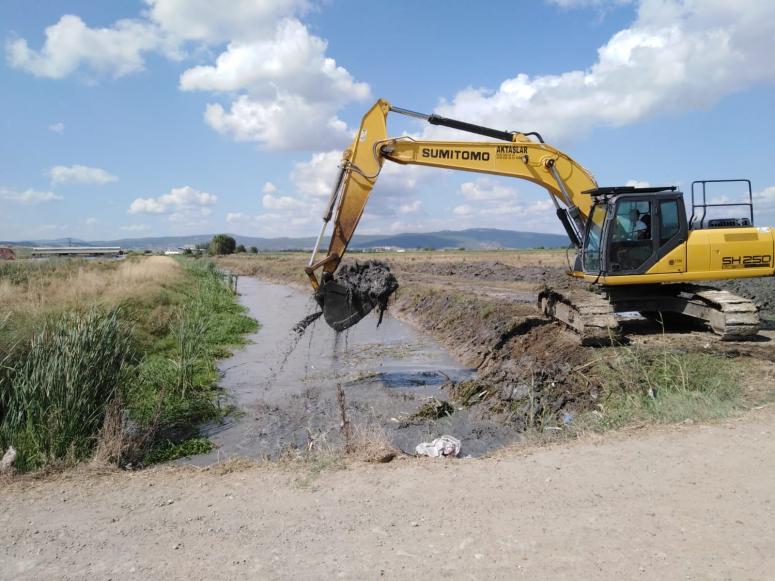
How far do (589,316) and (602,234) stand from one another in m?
1.55

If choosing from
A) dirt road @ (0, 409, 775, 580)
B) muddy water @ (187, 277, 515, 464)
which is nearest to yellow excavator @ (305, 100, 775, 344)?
muddy water @ (187, 277, 515, 464)

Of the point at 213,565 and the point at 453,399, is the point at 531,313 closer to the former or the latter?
the point at 453,399

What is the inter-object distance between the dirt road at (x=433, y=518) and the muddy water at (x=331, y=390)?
1.68 m

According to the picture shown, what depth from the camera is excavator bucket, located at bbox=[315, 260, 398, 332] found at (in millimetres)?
9719

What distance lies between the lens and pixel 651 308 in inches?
449

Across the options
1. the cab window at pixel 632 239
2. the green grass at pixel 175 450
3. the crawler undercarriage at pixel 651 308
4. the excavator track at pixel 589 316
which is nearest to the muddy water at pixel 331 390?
the green grass at pixel 175 450

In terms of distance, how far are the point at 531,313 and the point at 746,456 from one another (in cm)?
911

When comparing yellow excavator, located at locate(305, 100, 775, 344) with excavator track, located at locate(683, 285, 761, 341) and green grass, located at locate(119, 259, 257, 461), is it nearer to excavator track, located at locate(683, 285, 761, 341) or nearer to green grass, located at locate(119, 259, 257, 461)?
excavator track, located at locate(683, 285, 761, 341)

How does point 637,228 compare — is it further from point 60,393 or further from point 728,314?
point 60,393

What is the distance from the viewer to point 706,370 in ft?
27.2

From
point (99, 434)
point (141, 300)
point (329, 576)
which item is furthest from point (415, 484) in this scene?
point (141, 300)

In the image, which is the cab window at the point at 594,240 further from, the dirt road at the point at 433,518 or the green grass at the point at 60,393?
the green grass at the point at 60,393

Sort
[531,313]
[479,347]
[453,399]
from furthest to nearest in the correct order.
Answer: [531,313] < [479,347] < [453,399]

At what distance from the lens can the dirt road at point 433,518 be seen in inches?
155
